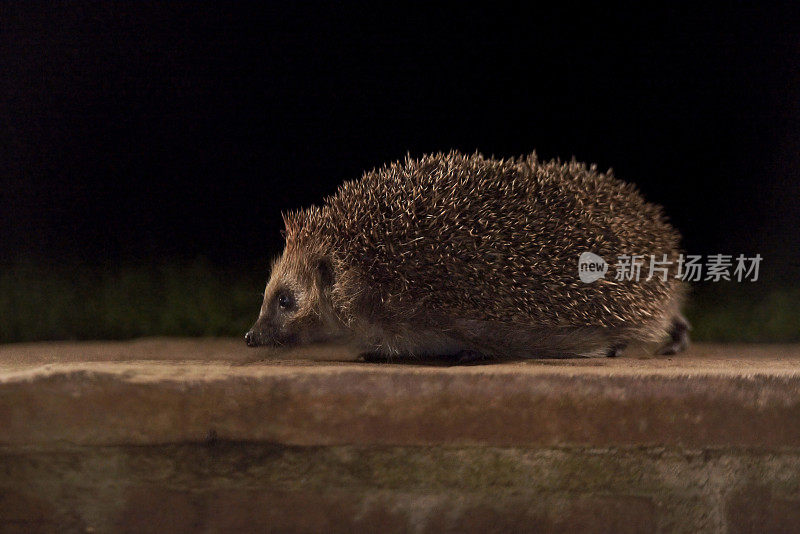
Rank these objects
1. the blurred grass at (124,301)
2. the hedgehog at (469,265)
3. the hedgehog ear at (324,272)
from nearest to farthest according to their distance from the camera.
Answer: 1. the hedgehog at (469,265)
2. the hedgehog ear at (324,272)
3. the blurred grass at (124,301)

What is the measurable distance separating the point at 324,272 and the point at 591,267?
103cm

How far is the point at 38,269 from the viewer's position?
4398 millimetres

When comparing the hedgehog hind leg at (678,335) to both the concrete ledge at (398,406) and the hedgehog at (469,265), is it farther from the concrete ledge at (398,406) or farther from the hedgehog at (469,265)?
the concrete ledge at (398,406)

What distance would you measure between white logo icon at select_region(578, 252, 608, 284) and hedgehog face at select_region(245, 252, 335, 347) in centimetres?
98

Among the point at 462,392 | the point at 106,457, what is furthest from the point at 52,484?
the point at 462,392

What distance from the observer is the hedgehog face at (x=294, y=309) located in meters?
3.28

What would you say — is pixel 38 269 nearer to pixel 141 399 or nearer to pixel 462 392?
pixel 141 399

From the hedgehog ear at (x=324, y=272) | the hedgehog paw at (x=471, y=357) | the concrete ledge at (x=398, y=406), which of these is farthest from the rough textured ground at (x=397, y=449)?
the hedgehog ear at (x=324, y=272)

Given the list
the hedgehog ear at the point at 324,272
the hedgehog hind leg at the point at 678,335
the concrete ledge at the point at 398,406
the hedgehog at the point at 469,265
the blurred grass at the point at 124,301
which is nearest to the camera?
the concrete ledge at the point at 398,406

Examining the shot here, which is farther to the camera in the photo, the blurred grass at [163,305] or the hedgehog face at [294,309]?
the blurred grass at [163,305]

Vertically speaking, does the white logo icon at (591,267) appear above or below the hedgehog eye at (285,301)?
above

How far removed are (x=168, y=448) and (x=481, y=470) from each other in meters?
1.03

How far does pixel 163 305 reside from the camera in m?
4.38

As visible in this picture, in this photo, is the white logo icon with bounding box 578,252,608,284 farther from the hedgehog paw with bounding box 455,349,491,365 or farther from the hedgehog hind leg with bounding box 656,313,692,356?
the hedgehog hind leg with bounding box 656,313,692,356
